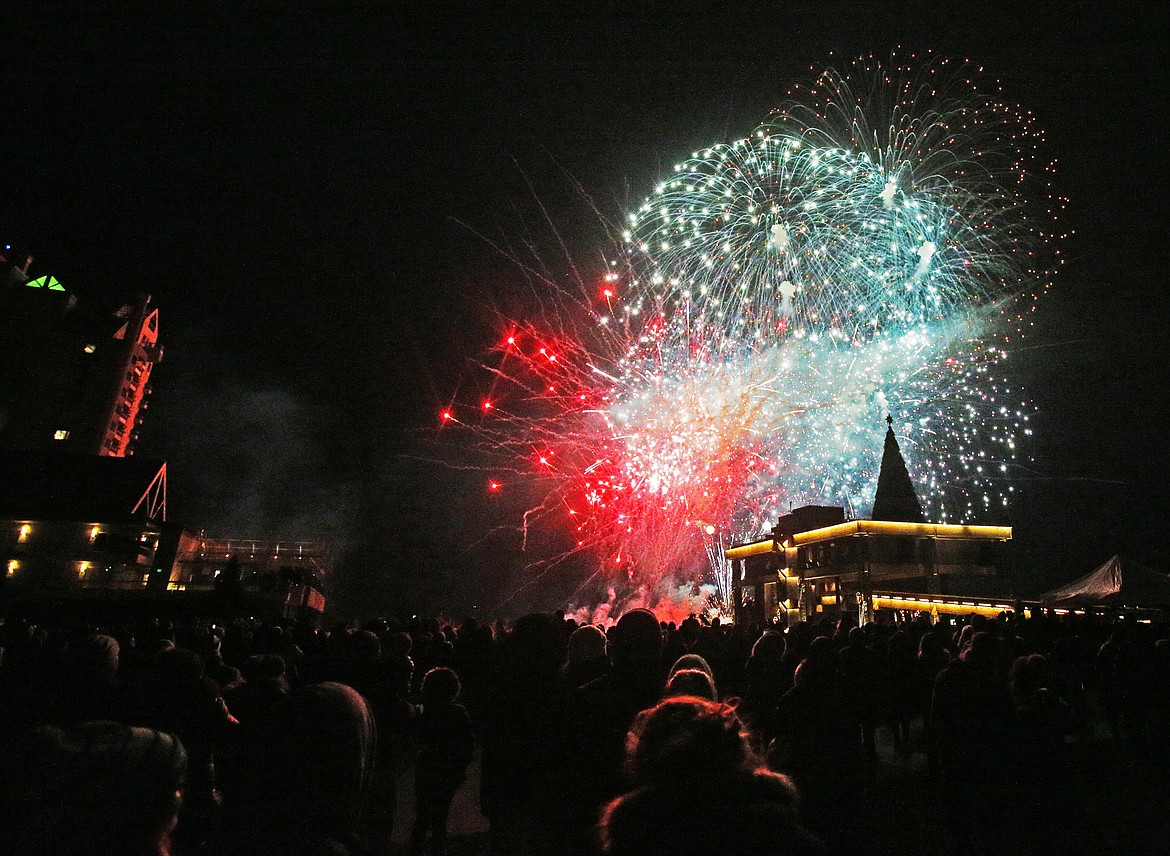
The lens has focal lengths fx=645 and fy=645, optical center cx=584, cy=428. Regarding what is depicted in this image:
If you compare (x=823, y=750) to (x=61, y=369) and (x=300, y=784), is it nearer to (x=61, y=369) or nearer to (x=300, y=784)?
(x=300, y=784)

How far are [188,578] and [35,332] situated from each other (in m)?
33.3

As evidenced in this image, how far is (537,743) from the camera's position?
4.71 metres

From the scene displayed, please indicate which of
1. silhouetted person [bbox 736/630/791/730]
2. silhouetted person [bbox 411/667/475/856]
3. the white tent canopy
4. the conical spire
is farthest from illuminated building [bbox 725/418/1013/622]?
silhouetted person [bbox 411/667/475/856]

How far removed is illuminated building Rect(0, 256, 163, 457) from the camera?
53969mm

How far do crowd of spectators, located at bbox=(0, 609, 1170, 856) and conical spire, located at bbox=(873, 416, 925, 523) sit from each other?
96.7ft

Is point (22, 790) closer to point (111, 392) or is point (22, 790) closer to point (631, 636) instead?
point (631, 636)

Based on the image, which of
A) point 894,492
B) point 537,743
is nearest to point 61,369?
point 894,492

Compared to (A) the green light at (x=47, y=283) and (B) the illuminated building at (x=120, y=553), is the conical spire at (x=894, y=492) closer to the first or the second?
(B) the illuminated building at (x=120, y=553)

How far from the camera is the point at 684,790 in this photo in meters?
1.83

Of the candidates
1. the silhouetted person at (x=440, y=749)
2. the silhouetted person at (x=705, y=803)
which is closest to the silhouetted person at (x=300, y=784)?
the silhouetted person at (x=705, y=803)

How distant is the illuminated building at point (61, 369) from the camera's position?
54.0m

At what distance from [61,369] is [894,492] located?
66.8 meters

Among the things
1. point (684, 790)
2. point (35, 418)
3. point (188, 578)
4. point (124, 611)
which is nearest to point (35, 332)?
point (35, 418)

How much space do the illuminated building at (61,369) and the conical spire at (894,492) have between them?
60344mm
